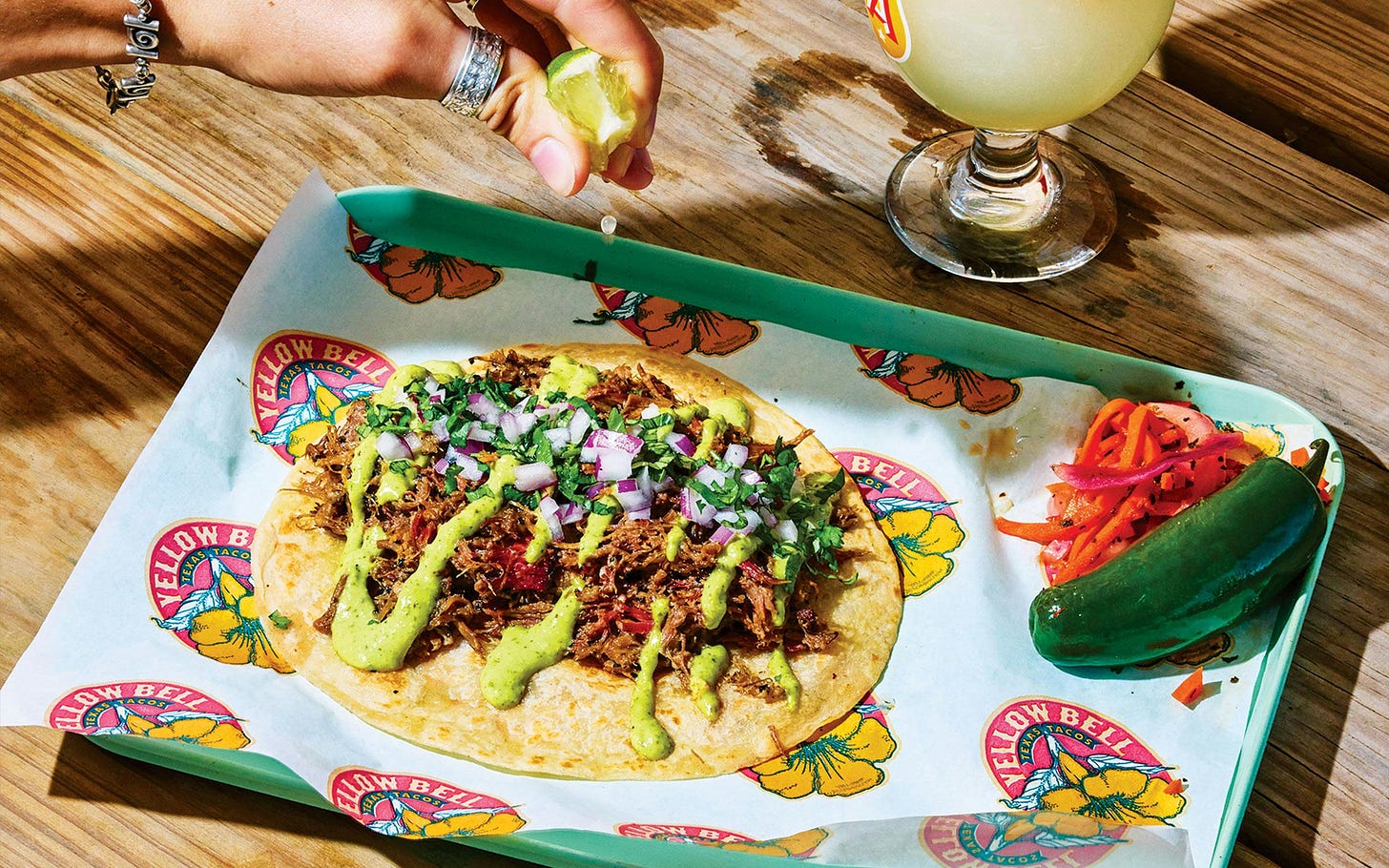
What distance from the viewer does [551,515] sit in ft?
9.01

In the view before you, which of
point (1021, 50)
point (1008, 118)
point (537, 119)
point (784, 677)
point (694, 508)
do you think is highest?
point (537, 119)

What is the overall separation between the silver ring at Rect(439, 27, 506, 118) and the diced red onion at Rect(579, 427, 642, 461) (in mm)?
799

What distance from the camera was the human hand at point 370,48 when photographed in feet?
7.50

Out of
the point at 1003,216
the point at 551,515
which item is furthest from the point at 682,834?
the point at 1003,216

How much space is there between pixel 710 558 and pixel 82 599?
135 cm

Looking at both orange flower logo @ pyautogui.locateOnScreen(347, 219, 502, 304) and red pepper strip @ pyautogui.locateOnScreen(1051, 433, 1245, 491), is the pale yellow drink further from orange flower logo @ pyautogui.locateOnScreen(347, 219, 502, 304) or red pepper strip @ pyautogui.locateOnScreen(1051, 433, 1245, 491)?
orange flower logo @ pyautogui.locateOnScreen(347, 219, 502, 304)

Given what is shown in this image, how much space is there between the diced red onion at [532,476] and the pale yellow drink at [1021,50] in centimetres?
133

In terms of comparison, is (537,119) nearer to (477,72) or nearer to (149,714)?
(477,72)

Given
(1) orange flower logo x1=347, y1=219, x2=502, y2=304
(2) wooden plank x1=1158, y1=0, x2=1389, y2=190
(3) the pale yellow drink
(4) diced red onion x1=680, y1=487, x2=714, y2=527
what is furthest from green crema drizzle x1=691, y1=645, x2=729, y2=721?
(2) wooden plank x1=1158, y1=0, x2=1389, y2=190

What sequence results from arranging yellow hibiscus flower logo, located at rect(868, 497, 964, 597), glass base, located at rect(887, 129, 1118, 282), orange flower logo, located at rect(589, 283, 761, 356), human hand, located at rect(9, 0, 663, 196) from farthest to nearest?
glass base, located at rect(887, 129, 1118, 282) < orange flower logo, located at rect(589, 283, 761, 356) < yellow hibiscus flower logo, located at rect(868, 497, 964, 597) < human hand, located at rect(9, 0, 663, 196)

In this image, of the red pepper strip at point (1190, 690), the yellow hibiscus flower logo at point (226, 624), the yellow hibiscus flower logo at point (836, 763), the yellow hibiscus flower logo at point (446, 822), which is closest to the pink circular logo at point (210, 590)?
the yellow hibiscus flower logo at point (226, 624)

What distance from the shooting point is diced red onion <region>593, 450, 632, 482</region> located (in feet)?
9.02

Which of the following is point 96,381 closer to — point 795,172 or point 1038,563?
point 795,172

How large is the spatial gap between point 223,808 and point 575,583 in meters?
0.85
